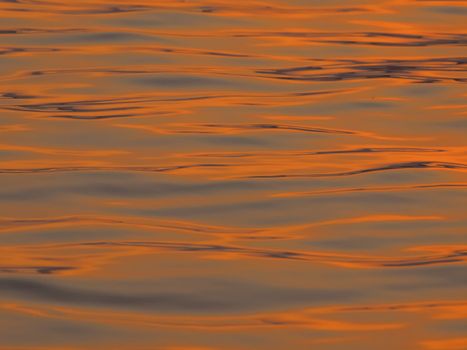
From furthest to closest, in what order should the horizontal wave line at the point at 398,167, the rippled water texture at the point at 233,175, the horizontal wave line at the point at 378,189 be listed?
the horizontal wave line at the point at 398,167, the horizontal wave line at the point at 378,189, the rippled water texture at the point at 233,175

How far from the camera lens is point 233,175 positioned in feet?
13.8

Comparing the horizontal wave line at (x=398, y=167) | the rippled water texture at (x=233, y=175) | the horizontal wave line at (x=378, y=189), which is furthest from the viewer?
the horizontal wave line at (x=398, y=167)

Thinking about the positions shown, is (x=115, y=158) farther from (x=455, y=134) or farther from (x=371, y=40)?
(x=371, y=40)

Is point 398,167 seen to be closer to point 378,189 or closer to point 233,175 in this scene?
point 378,189

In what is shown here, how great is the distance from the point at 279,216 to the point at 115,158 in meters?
0.73

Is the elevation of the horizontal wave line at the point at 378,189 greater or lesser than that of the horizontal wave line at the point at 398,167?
lesser

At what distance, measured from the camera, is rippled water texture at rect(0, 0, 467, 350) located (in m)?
3.17

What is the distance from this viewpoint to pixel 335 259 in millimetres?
3533

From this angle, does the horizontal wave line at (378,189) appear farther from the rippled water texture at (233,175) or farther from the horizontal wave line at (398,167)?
the horizontal wave line at (398,167)

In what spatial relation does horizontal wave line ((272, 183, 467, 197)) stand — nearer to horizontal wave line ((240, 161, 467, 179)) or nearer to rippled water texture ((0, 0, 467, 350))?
rippled water texture ((0, 0, 467, 350))

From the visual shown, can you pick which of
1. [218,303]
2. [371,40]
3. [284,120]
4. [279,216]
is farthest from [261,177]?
[371,40]

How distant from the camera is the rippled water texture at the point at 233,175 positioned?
3174 millimetres

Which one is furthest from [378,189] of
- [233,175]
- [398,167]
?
[233,175]

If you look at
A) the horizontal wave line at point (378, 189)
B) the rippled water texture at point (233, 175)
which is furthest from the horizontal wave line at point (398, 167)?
the horizontal wave line at point (378, 189)
